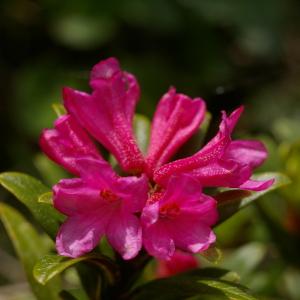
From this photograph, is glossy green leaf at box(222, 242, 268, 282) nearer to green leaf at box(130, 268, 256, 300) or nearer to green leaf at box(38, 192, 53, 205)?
green leaf at box(130, 268, 256, 300)

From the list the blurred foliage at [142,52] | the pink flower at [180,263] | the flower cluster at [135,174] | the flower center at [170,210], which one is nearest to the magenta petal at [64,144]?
the flower cluster at [135,174]

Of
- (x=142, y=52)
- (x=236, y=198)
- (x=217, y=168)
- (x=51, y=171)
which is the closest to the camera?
(x=217, y=168)

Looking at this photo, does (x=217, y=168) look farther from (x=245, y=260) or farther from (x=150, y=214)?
(x=245, y=260)

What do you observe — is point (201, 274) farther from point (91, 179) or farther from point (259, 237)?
point (259, 237)

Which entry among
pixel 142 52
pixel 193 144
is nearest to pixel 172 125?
pixel 193 144

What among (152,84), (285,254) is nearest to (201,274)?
(285,254)

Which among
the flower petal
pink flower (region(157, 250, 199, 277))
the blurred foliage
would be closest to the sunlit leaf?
pink flower (region(157, 250, 199, 277))

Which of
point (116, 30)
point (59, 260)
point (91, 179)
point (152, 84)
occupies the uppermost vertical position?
point (91, 179)
